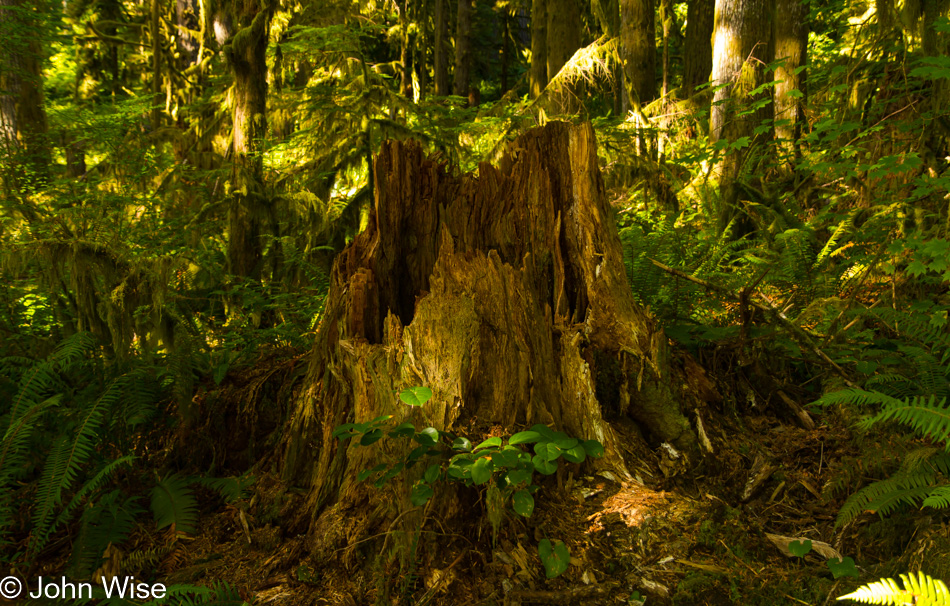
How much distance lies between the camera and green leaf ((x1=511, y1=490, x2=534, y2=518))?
2.10 meters

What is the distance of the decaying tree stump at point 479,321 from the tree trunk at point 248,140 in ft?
8.56

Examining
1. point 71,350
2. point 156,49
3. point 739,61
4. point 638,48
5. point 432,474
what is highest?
point 156,49

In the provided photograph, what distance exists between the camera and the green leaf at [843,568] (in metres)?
2.14

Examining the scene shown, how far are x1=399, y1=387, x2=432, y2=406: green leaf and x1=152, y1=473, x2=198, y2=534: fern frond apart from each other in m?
1.40

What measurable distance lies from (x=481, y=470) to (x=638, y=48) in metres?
8.56

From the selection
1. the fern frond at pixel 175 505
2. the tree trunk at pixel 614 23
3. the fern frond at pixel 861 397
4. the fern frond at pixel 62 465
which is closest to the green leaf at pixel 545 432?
the fern frond at pixel 861 397

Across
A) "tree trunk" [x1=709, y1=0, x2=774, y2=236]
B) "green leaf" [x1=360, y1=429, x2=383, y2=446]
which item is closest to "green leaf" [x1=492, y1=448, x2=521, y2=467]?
"green leaf" [x1=360, y1=429, x2=383, y2=446]

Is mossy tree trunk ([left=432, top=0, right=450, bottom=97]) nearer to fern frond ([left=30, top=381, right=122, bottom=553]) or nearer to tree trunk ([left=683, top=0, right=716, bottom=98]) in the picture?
tree trunk ([left=683, top=0, right=716, bottom=98])

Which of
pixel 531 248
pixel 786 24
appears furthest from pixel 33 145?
pixel 786 24

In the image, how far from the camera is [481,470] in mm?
2025

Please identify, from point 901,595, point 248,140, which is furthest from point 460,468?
point 248,140

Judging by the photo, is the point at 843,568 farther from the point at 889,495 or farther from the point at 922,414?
the point at 922,414

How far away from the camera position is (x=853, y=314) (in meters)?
3.42

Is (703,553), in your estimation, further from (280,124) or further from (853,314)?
(280,124)
